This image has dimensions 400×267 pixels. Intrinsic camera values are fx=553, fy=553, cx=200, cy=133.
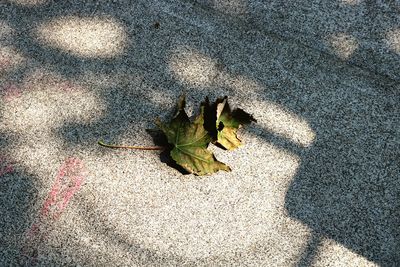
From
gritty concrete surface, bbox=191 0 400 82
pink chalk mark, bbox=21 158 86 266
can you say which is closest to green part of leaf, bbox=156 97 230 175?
pink chalk mark, bbox=21 158 86 266

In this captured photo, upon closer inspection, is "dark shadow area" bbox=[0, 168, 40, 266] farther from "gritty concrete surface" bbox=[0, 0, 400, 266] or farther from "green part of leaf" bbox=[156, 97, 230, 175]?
"green part of leaf" bbox=[156, 97, 230, 175]

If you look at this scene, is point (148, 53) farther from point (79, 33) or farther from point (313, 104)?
point (313, 104)

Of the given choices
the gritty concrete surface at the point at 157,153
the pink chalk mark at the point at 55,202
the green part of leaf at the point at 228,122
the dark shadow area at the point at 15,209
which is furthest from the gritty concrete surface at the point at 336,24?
the dark shadow area at the point at 15,209

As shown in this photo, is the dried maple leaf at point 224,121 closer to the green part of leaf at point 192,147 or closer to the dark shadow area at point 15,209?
the green part of leaf at point 192,147

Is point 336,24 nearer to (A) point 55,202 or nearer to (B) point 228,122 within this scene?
(B) point 228,122

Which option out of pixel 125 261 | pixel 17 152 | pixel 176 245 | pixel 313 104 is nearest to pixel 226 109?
pixel 313 104
